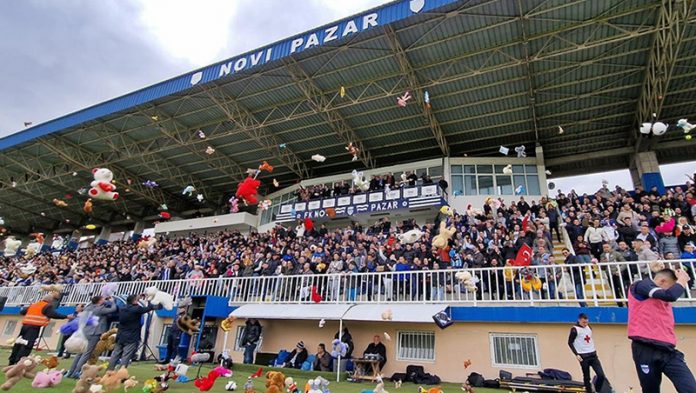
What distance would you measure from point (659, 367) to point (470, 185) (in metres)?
17.7

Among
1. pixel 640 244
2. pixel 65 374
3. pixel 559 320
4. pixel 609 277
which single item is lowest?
pixel 65 374

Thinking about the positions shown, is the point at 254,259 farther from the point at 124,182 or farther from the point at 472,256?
the point at 124,182

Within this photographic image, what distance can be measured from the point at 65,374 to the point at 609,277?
36.4 feet

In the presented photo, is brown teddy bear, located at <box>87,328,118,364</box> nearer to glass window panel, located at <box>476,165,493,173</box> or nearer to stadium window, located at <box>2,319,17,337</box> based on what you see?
stadium window, located at <box>2,319,17,337</box>

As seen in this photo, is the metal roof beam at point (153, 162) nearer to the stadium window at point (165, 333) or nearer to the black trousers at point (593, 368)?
the stadium window at point (165, 333)

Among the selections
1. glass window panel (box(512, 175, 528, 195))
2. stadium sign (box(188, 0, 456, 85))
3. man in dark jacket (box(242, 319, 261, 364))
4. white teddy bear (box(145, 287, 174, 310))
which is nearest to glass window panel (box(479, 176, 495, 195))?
glass window panel (box(512, 175, 528, 195))

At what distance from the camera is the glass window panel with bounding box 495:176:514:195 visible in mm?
20891

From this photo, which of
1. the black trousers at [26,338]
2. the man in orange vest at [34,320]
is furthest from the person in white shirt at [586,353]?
the black trousers at [26,338]

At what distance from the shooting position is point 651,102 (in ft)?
53.0

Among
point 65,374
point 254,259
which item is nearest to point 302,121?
point 254,259

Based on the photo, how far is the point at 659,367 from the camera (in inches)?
163

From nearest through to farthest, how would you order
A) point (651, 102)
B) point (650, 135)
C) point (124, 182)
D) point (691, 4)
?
point (691, 4), point (651, 102), point (650, 135), point (124, 182)

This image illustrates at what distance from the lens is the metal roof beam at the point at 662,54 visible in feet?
40.5

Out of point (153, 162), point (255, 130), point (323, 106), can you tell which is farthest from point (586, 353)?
point (153, 162)
